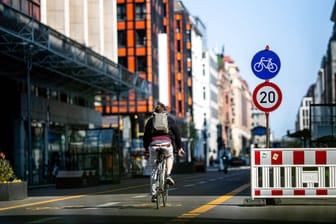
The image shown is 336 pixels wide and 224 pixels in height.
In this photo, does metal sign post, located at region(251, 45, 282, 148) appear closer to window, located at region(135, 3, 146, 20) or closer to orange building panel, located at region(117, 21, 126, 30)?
window, located at region(135, 3, 146, 20)

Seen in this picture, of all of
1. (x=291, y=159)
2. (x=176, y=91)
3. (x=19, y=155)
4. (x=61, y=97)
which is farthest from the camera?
(x=176, y=91)

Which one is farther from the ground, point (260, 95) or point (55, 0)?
point (55, 0)

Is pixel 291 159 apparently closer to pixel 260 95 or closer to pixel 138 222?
pixel 260 95

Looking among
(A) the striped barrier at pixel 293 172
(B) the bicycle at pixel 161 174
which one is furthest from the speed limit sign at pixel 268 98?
(B) the bicycle at pixel 161 174

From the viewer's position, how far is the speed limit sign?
16.6m

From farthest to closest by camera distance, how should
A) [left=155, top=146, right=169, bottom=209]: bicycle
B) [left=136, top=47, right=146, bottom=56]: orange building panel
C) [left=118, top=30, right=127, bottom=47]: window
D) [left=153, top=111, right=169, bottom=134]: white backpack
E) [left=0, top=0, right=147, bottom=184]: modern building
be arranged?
[left=118, top=30, right=127, bottom=47]: window, [left=136, top=47, right=146, bottom=56]: orange building panel, [left=0, top=0, right=147, bottom=184]: modern building, [left=153, top=111, right=169, bottom=134]: white backpack, [left=155, top=146, right=169, bottom=209]: bicycle

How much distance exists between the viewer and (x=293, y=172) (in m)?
15.5

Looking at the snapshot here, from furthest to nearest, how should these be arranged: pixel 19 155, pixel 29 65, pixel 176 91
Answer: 1. pixel 176 91
2. pixel 19 155
3. pixel 29 65

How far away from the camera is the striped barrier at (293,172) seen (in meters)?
15.5

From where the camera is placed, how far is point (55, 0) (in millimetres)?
54031

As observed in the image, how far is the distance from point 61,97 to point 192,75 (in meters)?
71.4

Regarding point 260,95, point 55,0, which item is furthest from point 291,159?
point 55,0

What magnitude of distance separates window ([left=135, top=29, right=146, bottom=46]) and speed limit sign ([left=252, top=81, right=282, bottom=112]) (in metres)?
75.0

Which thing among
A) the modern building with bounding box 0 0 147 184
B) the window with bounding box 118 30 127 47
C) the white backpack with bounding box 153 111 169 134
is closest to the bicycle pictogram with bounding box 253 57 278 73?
the white backpack with bounding box 153 111 169 134
